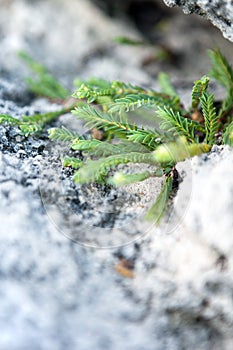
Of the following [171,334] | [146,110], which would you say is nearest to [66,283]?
[171,334]

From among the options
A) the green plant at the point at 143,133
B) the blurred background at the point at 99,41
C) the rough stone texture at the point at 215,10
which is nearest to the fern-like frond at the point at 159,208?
the green plant at the point at 143,133

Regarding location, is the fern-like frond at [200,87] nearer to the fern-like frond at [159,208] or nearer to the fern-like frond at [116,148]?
the fern-like frond at [116,148]

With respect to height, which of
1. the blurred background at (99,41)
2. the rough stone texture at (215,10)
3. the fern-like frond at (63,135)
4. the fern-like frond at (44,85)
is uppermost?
the blurred background at (99,41)

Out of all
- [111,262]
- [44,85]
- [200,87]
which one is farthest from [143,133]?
[44,85]

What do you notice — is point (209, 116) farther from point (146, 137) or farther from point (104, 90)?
point (104, 90)

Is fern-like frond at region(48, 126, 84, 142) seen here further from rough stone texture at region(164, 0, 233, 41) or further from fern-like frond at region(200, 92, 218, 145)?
rough stone texture at region(164, 0, 233, 41)

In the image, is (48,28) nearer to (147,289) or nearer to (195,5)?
(195,5)
